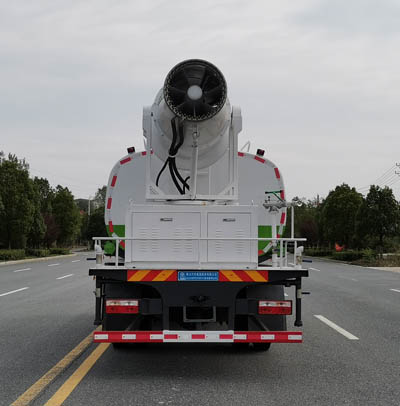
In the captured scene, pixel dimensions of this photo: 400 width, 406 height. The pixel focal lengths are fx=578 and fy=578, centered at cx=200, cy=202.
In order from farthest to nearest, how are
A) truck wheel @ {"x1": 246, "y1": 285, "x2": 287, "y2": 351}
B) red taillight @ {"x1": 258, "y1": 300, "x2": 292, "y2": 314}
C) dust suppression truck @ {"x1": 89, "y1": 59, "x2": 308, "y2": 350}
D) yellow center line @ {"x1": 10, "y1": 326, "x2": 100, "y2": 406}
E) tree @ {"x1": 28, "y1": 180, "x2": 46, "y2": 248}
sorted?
tree @ {"x1": 28, "y1": 180, "x2": 46, "y2": 248} → truck wheel @ {"x1": 246, "y1": 285, "x2": 287, "y2": 351} → red taillight @ {"x1": 258, "y1": 300, "x2": 292, "y2": 314} → dust suppression truck @ {"x1": 89, "y1": 59, "x2": 308, "y2": 350} → yellow center line @ {"x1": 10, "y1": 326, "x2": 100, "y2": 406}

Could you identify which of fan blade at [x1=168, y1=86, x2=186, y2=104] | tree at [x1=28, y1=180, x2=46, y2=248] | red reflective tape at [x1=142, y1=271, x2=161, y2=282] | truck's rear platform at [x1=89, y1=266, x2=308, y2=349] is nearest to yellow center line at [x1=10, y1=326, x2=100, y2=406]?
truck's rear platform at [x1=89, y1=266, x2=308, y2=349]

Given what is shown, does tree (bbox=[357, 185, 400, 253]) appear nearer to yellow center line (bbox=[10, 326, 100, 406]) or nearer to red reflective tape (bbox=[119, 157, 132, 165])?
red reflective tape (bbox=[119, 157, 132, 165])

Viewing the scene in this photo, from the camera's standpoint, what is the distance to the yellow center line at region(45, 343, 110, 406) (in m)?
5.32

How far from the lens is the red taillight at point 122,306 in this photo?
20.7ft

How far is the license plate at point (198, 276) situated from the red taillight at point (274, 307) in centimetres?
61

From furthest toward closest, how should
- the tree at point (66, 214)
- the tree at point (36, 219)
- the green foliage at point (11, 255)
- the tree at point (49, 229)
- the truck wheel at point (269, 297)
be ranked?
1. the tree at point (66, 214)
2. the tree at point (49, 229)
3. the tree at point (36, 219)
4. the green foliage at point (11, 255)
5. the truck wheel at point (269, 297)

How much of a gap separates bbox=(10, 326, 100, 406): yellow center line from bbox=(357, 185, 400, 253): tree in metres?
37.6

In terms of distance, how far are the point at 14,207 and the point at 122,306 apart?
38900mm

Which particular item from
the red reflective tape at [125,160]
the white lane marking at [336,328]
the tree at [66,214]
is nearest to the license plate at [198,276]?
the red reflective tape at [125,160]

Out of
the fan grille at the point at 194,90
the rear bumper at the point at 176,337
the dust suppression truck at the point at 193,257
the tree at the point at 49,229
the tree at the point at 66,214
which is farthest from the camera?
the tree at the point at 66,214

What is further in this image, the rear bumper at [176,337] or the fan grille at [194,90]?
the fan grille at [194,90]

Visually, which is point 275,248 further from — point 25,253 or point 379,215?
point 25,253

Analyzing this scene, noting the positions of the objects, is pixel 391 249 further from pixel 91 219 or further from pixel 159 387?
pixel 91 219

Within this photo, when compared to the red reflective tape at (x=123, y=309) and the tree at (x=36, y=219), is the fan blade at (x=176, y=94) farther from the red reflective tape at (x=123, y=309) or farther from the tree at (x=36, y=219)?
the tree at (x=36, y=219)
